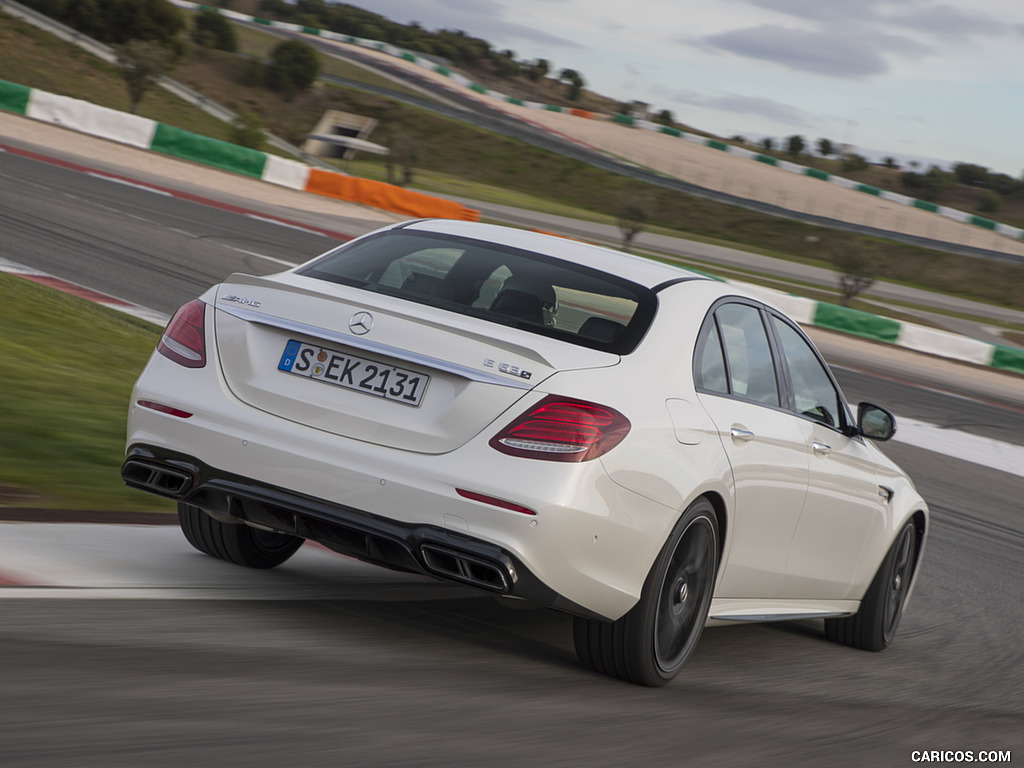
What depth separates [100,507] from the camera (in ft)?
19.6

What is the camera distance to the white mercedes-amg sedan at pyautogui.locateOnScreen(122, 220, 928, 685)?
411 centimetres

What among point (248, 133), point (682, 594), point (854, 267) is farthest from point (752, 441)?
point (248, 133)

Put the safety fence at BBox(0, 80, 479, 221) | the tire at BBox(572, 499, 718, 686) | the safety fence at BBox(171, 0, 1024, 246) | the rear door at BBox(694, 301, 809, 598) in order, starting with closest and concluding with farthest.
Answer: the tire at BBox(572, 499, 718, 686), the rear door at BBox(694, 301, 809, 598), the safety fence at BBox(0, 80, 479, 221), the safety fence at BBox(171, 0, 1024, 246)

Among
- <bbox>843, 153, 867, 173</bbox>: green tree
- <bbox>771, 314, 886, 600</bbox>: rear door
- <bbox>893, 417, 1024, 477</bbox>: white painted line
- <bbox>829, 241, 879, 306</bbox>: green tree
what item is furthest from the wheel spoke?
<bbox>843, 153, 867, 173</bbox>: green tree

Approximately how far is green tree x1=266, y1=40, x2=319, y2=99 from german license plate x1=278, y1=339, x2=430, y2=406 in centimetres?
7207

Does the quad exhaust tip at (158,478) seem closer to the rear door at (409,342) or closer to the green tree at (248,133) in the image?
the rear door at (409,342)

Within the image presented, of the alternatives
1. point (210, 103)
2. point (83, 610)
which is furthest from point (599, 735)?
point (210, 103)

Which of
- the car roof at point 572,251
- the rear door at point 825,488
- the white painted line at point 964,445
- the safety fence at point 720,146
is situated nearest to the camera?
the car roof at point 572,251

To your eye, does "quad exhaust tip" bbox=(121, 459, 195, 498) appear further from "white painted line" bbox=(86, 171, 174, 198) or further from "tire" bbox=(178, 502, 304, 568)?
"white painted line" bbox=(86, 171, 174, 198)

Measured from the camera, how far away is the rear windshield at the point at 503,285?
4.67m

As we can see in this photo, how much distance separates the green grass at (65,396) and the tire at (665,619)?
263 cm

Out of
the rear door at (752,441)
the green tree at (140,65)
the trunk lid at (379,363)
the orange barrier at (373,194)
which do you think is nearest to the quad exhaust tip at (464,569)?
the trunk lid at (379,363)

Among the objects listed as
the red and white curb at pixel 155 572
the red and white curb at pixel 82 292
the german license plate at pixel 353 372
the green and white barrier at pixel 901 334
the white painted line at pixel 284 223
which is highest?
the german license plate at pixel 353 372

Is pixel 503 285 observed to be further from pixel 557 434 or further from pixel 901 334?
pixel 901 334
